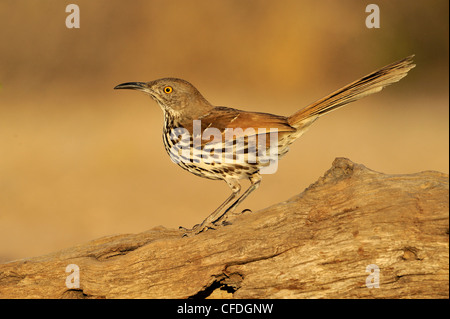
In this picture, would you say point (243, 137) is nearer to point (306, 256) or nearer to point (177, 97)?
point (177, 97)

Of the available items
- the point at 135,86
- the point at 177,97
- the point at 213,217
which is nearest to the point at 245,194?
the point at 213,217

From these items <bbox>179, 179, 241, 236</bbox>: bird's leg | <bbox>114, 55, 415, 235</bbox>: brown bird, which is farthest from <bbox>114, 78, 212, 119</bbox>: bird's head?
<bbox>179, 179, 241, 236</bbox>: bird's leg

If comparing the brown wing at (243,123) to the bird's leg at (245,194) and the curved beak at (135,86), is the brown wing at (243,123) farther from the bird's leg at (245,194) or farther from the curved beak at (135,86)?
the curved beak at (135,86)

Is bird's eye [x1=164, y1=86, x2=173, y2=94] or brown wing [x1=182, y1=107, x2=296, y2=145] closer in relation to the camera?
brown wing [x1=182, y1=107, x2=296, y2=145]

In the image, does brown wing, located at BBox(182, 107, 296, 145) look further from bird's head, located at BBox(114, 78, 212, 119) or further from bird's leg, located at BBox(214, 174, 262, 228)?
bird's leg, located at BBox(214, 174, 262, 228)

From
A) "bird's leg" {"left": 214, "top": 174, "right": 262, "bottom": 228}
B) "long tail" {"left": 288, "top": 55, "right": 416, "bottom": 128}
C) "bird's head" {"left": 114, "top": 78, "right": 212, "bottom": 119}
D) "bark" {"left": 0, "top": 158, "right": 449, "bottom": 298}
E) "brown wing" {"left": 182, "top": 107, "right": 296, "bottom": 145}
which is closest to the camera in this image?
"bark" {"left": 0, "top": 158, "right": 449, "bottom": 298}

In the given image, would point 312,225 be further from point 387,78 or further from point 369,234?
point 387,78

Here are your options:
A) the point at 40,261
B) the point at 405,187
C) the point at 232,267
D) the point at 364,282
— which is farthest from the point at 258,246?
the point at 40,261

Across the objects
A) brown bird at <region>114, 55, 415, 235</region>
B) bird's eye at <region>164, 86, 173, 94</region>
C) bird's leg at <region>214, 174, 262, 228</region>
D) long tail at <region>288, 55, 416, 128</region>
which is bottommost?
bird's leg at <region>214, 174, 262, 228</region>
